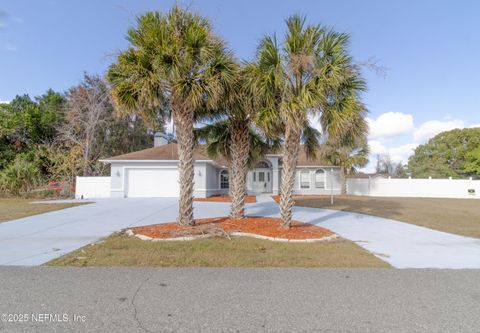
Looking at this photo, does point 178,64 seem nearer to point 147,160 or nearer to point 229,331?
point 229,331

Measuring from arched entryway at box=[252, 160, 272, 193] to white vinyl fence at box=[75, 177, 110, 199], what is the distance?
40.9 feet

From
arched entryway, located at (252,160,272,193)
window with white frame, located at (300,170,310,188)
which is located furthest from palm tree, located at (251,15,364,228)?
window with white frame, located at (300,170,310,188)

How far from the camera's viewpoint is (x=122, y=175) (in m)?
19.5

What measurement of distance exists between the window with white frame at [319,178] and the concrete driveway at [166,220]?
50.5 feet

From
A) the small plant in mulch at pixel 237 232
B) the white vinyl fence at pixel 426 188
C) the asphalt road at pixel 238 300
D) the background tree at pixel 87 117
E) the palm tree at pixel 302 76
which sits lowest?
the asphalt road at pixel 238 300

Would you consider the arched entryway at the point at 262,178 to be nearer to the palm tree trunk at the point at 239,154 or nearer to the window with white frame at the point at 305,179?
the window with white frame at the point at 305,179

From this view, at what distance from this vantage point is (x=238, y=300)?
3.67 metres

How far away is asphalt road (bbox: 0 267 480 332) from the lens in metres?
3.07

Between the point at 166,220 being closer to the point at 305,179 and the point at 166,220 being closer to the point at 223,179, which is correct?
the point at 223,179

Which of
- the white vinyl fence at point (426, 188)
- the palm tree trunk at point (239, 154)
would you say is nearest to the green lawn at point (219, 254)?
the palm tree trunk at point (239, 154)

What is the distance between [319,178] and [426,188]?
34.1 feet

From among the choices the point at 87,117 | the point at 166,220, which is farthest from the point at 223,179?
the point at 166,220

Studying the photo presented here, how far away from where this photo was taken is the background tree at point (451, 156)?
4178cm

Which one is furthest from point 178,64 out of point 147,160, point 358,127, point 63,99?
point 63,99
